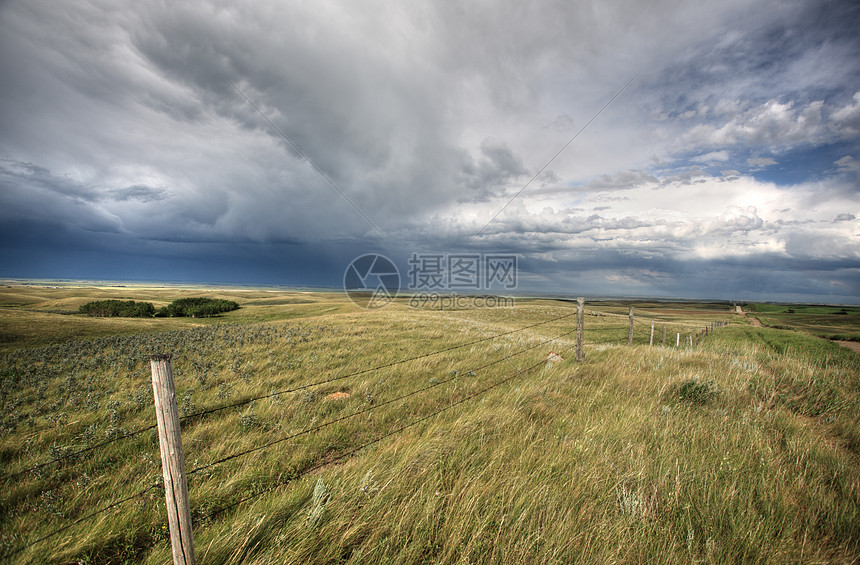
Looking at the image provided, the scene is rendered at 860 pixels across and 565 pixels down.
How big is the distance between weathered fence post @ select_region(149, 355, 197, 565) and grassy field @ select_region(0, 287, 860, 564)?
29 centimetres

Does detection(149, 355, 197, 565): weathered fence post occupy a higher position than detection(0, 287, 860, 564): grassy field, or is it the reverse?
detection(149, 355, 197, 565): weathered fence post

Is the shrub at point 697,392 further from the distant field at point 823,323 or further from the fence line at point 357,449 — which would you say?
the distant field at point 823,323

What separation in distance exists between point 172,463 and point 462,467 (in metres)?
2.92

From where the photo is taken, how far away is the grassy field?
2680 millimetres

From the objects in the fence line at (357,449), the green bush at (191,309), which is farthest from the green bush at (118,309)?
the fence line at (357,449)

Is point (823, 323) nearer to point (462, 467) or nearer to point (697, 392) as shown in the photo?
point (697, 392)

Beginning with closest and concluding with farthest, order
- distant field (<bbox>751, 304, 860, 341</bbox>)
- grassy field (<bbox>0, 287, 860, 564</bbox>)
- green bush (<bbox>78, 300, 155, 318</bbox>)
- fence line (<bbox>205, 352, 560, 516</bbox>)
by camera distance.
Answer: grassy field (<bbox>0, 287, 860, 564</bbox>) < fence line (<bbox>205, 352, 560, 516</bbox>) < green bush (<bbox>78, 300, 155, 318</bbox>) < distant field (<bbox>751, 304, 860, 341</bbox>)

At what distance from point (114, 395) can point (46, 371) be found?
14.8 feet

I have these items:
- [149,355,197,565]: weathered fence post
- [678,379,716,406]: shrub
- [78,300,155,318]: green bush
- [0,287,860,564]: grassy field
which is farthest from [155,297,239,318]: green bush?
[678,379,716,406]: shrub

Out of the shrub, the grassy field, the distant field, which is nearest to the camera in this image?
the grassy field

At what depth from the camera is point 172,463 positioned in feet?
7.44

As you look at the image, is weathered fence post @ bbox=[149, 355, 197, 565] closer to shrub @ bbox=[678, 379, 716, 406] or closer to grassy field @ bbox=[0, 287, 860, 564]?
grassy field @ bbox=[0, 287, 860, 564]

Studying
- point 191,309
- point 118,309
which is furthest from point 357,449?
point 191,309

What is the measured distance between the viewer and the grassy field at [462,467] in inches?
105
